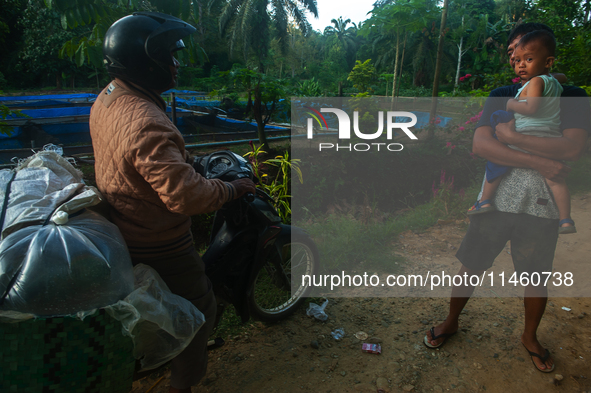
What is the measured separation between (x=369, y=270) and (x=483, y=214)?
1.56 metres

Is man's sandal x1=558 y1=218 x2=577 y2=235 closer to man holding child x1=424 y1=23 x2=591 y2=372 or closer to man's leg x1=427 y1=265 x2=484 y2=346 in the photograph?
man holding child x1=424 y1=23 x2=591 y2=372

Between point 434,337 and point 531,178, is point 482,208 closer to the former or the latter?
point 531,178

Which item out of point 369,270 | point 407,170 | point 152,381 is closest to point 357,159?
point 407,170

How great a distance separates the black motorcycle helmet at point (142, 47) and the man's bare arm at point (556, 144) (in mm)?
1829

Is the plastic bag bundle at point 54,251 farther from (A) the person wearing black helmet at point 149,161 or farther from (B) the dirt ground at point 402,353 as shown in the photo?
(B) the dirt ground at point 402,353

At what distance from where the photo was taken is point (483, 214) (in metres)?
2.26

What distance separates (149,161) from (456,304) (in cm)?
207

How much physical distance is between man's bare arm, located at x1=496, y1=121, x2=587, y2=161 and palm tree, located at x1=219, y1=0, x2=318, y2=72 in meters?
24.3

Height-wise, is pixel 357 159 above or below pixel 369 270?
above

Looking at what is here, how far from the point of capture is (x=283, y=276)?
2.74m

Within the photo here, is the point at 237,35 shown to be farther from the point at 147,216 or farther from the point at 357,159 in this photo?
the point at 147,216

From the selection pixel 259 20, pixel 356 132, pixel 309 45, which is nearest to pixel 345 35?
pixel 309 45

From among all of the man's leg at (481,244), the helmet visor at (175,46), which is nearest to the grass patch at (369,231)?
the man's leg at (481,244)

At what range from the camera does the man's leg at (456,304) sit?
2369 mm
